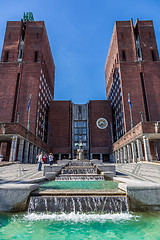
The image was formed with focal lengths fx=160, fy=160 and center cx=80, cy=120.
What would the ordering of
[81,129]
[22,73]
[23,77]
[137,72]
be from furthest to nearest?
[81,129] < [22,73] < [137,72] < [23,77]

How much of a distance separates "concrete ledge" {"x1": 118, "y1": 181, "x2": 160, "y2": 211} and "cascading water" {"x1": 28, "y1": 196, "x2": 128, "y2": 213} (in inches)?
10.8

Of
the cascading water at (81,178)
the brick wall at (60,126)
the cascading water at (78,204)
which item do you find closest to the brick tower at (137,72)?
the brick wall at (60,126)

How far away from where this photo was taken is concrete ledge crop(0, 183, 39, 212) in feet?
19.0

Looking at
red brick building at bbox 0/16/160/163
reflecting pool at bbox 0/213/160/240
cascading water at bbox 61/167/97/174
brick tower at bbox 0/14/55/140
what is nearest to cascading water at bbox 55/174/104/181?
cascading water at bbox 61/167/97/174

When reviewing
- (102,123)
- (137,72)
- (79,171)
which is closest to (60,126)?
(102,123)

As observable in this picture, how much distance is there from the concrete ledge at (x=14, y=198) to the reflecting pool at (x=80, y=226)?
38cm

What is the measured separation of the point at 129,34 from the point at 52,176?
5944 centimetres

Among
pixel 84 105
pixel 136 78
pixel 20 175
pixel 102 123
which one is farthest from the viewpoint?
pixel 84 105

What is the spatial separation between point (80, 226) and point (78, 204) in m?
1.43

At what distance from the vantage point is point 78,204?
19.3 feet

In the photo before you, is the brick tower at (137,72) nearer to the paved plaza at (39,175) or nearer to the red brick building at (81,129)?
the red brick building at (81,129)

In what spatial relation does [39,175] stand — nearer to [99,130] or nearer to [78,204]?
[78,204]

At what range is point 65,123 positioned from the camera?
61.6 meters

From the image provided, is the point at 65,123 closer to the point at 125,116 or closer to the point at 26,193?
the point at 125,116
